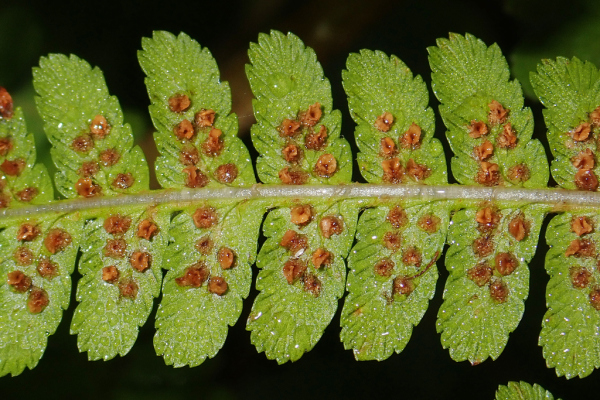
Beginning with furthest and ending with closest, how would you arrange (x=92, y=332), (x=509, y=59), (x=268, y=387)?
(x=268, y=387)
(x=509, y=59)
(x=92, y=332)

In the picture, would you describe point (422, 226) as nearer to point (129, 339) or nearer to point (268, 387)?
point (129, 339)

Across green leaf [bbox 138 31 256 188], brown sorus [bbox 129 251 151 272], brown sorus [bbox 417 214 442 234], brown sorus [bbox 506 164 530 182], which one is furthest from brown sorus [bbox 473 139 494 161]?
brown sorus [bbox 129 251 151 272]

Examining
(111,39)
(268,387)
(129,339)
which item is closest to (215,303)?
(129,339)

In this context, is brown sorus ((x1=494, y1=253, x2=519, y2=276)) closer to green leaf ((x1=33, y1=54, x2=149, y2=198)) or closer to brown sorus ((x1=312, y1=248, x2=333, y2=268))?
brown sorus ((x1=312, y1=248, x2=333, y2=268))

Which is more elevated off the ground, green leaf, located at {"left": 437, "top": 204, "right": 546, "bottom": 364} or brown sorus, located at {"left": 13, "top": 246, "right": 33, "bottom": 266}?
brown sorus, located at {"left": 13, "top": 246, "right": 33, "bottom": 266}

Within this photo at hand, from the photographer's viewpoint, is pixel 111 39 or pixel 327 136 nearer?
pixel 327 136

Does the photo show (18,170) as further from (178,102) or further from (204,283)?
(204,283)

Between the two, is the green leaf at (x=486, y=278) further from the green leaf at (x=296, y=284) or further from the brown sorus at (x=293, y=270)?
the brown sorus at (x=293, y=270)
